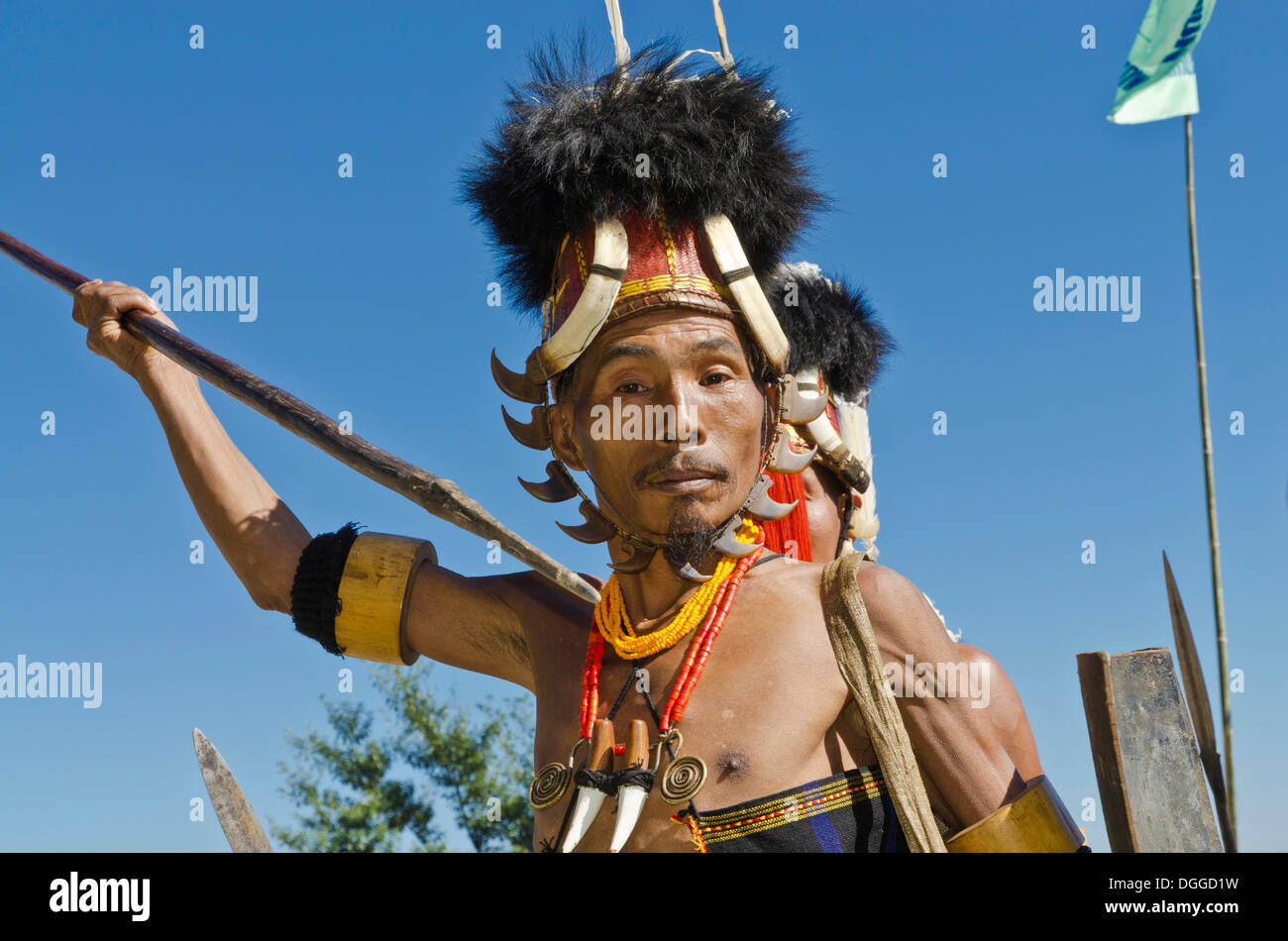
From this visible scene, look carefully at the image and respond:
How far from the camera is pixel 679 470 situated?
3.27 meters

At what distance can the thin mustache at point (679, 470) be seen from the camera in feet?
10.7

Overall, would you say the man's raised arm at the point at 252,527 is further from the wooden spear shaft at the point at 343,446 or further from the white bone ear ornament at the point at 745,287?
the white bone ear ornament at the point at 745,287

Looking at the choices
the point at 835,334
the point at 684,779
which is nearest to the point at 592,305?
the point at 684,779

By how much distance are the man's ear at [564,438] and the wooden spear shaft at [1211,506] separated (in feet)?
6.15

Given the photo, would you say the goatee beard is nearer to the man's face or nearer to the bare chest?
the man's face

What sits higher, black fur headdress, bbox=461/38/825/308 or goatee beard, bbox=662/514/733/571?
black fur headdress, bbox=461/38/825/308

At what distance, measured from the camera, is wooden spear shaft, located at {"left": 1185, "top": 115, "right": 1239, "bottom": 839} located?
3.04 metres

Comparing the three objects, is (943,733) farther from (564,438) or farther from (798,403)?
(564,438)

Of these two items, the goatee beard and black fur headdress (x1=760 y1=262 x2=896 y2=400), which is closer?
the goatee beard

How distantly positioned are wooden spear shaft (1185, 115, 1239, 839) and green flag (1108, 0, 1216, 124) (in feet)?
7.55

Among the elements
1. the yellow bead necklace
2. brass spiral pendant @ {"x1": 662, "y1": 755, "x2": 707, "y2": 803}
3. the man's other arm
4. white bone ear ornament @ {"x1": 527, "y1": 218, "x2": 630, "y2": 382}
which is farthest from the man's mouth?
brass spiral pendant @ {"x1": 662, "y1": 755, "x2": 707, "y2": 803}
